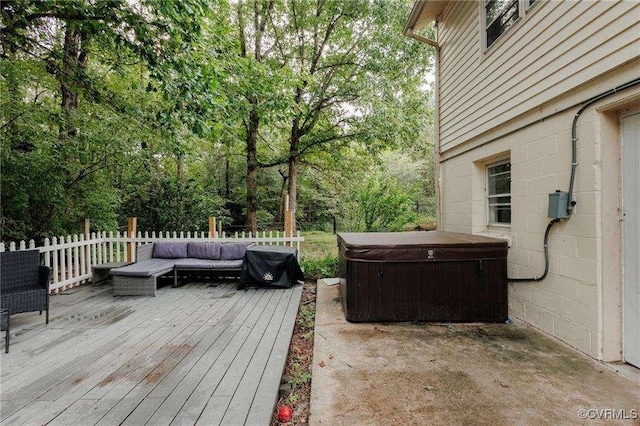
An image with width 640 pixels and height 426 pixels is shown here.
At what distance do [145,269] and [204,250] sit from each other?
112cm

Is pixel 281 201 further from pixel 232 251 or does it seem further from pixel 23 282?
pixel 23 282

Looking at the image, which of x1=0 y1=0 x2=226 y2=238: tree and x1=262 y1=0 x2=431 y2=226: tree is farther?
x1=262 y1=0 x2=431 y2=226: tree

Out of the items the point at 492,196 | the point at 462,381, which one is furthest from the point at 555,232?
the point at 462,381

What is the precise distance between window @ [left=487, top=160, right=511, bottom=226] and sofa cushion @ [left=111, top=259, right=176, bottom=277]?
5.13 m

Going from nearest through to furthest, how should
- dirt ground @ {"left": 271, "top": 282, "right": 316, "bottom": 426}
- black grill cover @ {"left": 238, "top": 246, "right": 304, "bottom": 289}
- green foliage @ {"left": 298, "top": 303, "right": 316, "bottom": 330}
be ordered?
dirt ground @ {"left": 271, "top": 282, "right": 316, "bottom": 426}, green foliage @ {"left": 298, "top": 303, "right": 316, "bottom": 330}, black grill cover @ {"left": 238, "top": 246, "right": 304, "bottom": 289}

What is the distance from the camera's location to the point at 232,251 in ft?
18.0

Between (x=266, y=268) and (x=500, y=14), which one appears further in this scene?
(x=266, y=268)

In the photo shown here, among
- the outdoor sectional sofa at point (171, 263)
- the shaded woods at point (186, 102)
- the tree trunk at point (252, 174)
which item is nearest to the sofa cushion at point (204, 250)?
the outdoor sectional sofa at point (171, 263)

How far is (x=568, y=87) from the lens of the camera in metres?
2.65

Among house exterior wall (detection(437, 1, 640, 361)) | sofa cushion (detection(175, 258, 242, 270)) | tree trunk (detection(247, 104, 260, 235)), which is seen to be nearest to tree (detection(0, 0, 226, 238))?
sofa cushion (detection(175, 258, 242, 270))

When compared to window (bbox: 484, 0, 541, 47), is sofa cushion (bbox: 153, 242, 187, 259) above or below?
below

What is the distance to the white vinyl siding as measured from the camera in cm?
228

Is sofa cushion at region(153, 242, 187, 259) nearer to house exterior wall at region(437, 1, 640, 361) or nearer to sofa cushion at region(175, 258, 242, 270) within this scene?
sofa cushion at region(175, 258, 242, 270)

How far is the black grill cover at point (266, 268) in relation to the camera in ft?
16.4
